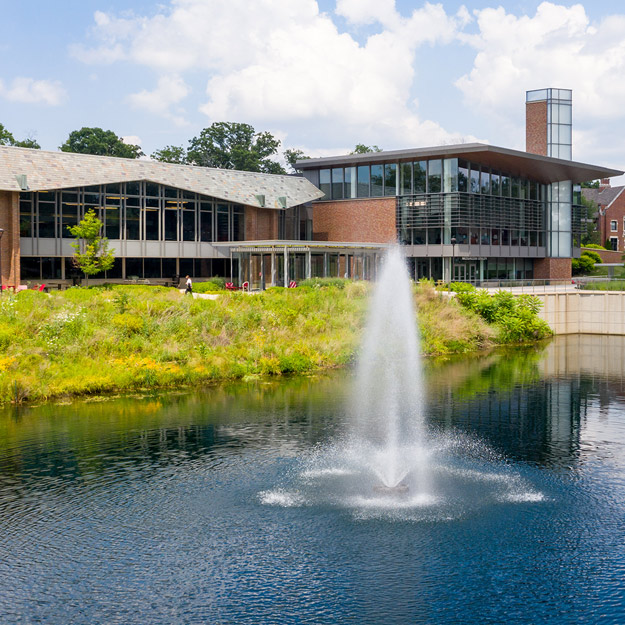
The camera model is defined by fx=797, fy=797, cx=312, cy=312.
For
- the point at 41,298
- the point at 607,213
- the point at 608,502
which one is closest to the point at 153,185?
the point at 41,298

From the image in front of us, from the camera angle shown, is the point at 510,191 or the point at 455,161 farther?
the point at 510,191

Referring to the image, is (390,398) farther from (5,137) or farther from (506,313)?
(5,137)

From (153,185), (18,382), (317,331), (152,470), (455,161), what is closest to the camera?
(152,470)

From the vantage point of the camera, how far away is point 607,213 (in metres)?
97.2

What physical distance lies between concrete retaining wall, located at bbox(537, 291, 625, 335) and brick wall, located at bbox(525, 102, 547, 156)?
2658cm

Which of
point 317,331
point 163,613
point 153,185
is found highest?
point 153,185

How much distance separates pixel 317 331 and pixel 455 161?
23.5 m

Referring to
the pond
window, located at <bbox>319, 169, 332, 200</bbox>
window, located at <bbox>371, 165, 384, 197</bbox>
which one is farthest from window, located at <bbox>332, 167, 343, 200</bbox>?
the pond

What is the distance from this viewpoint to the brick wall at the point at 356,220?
58.2 m

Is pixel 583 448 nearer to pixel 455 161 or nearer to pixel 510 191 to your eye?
pixel 455 161

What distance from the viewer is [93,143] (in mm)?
96938

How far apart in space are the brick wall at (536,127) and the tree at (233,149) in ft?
136

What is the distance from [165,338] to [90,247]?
16.7 meters

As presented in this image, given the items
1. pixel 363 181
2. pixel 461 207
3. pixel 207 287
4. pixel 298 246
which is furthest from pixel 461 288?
pixel 363 181
